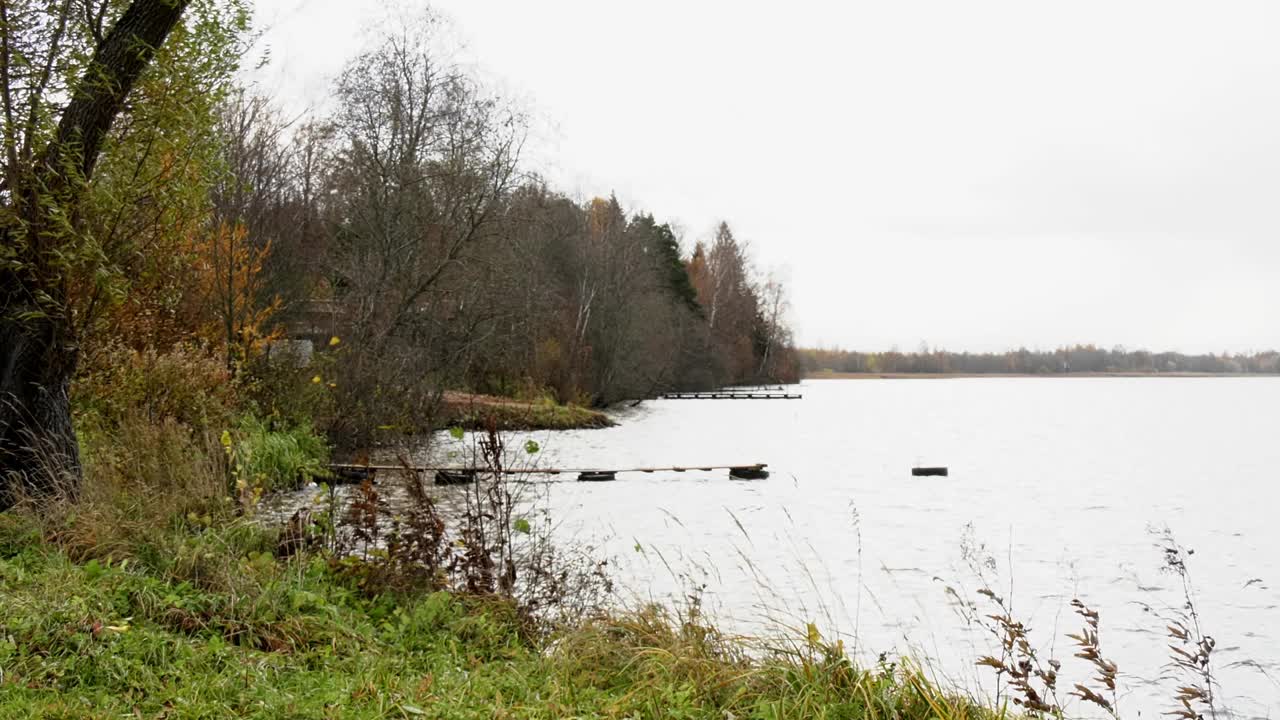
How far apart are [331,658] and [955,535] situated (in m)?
8.91

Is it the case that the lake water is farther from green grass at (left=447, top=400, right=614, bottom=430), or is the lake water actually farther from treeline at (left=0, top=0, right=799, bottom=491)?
treeline at (left=0, top=0, right=799, bottom=491)

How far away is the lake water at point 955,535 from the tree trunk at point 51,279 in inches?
190

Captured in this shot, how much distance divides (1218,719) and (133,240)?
337 inches

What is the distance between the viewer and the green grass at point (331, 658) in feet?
13.6

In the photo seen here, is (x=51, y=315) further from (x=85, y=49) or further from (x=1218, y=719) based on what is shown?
(x=1218, y=719)

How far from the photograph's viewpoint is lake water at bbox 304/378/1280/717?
7262mm

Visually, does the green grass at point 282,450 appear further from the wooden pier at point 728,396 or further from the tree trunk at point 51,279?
the wooden pier at point 728,396

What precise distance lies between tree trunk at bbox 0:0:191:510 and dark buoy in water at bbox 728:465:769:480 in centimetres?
1131

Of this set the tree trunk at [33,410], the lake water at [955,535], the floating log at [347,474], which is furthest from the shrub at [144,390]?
the lake water at [955,535]

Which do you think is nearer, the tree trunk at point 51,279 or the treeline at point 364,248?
the tree trunk at point 51,279

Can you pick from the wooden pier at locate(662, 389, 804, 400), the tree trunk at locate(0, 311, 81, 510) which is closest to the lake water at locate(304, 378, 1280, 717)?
the tree trunk at locate(0, 311, 81, 510)

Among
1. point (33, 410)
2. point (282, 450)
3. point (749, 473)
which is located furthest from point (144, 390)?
point (749, 473)

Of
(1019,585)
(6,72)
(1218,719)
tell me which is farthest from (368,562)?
(1019,585)

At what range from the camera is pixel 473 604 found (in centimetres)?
622
